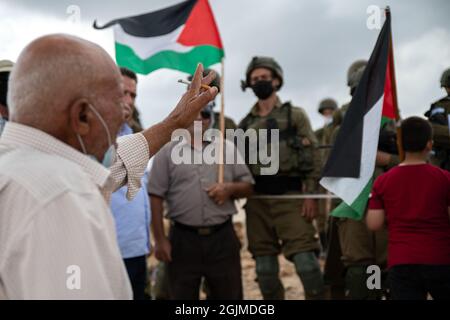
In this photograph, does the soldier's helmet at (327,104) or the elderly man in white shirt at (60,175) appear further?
the soldier's helmet at (327,104)

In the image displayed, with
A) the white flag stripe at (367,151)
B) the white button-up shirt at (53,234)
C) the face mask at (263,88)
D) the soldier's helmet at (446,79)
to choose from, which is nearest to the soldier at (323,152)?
the face mask at (263,88)

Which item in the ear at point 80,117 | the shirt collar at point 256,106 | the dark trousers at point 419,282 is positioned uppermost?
the shirt collar at point 256,106

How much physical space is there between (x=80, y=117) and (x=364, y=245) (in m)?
4.23

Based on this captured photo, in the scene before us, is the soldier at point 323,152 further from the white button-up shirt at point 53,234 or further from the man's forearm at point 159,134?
the white button-up shirt at point 53,234

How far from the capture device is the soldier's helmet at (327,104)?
1252 cm

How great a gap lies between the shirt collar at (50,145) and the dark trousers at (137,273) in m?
3.10

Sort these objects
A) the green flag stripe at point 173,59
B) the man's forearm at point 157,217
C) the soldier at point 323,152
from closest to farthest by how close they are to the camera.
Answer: the man's forearm at point 157,217, the green flag stripe at point 173,59, the soldier at point 323,152

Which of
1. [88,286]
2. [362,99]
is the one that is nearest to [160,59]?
[362,99]

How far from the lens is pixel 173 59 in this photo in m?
6.49

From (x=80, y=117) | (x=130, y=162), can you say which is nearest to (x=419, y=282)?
(x=130, y=162)

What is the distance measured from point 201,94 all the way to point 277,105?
134 inches

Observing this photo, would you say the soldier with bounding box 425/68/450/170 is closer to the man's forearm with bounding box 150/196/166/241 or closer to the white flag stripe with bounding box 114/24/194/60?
the man's forearm with bounding box 150/196/166/241

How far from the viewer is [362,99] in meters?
4.65
